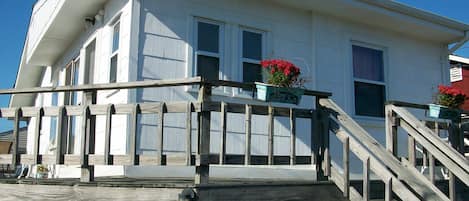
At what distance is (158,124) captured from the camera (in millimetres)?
4395

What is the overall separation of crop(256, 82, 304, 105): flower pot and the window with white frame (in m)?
2.73

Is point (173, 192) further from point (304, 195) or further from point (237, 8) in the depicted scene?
point (237, 8)

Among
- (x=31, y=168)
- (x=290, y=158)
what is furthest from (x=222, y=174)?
(x=31, y=168)

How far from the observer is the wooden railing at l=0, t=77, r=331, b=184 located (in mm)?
4254

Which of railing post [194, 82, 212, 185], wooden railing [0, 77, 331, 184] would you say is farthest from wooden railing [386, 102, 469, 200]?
railing post [194, 82, 212, 185]

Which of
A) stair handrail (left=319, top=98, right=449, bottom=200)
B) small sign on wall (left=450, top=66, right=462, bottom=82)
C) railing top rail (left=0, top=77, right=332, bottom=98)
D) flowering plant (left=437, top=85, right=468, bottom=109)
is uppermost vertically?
small sign on wall (left=450, top=66, right=462, bottom=82)

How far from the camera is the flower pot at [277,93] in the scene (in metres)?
4.94

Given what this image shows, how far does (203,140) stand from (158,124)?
48cm

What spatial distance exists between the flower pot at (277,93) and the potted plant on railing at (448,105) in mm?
2905

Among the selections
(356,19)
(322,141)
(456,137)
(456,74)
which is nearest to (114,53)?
(322,141)

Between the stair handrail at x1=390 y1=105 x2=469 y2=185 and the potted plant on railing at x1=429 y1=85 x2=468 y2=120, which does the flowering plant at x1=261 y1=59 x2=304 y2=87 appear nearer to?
the stair handrail at x1=390 y1=105 x2=469 y2=185

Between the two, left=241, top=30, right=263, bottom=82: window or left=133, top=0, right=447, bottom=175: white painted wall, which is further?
left=241, top=30, right=263, bottom=82: window

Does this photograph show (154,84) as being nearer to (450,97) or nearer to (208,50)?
(208,50)

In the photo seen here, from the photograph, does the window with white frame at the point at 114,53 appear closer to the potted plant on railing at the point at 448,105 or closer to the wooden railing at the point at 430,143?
the wooden railing at the point at 430,143
